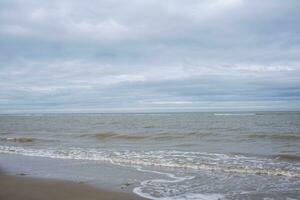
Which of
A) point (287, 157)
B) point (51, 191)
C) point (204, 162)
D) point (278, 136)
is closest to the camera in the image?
point (51, 191)

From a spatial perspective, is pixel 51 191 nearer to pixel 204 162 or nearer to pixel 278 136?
pixel 204 162

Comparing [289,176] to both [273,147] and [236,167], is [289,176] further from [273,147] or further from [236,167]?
[273,147]

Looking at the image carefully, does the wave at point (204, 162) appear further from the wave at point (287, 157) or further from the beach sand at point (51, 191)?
the beach sand at point (51, 191)

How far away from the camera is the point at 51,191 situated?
950cm

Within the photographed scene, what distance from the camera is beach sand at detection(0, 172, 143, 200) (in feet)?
28.9

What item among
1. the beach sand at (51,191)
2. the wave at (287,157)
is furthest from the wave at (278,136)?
the beach sand at (51,191)

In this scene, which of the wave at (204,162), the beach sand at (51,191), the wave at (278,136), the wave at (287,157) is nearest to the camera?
the beach sand at (51,191)

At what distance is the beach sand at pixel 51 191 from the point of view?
28.9 ft

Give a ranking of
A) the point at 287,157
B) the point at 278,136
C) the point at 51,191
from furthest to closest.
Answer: the point at 278,136 → the point at 287,157 → the point at 51,191

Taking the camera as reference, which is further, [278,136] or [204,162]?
[278,136]

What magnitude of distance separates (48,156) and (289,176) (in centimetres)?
1088

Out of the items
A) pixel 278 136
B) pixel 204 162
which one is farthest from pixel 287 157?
pixel 278 136

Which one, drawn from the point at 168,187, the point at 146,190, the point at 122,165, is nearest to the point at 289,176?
the point at 168,187

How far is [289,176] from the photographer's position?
11336 millimetres
